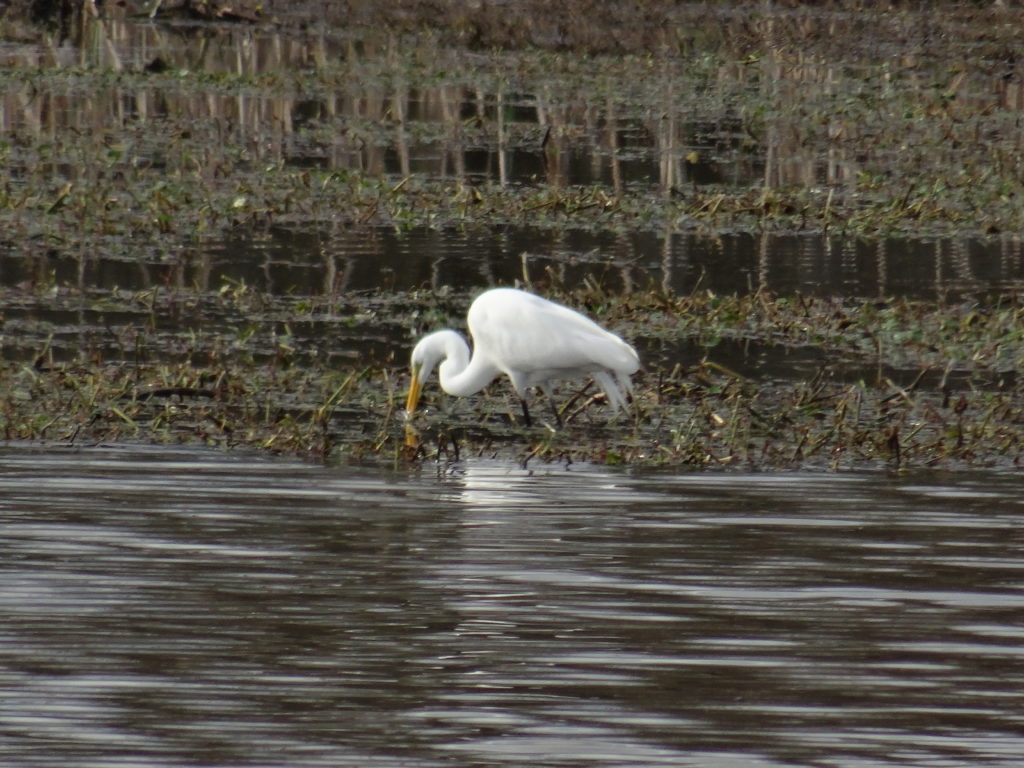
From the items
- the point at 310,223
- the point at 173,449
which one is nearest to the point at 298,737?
the point at 173,449

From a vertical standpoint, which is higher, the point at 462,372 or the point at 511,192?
the point at 511,192

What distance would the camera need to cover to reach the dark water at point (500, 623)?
4367mm

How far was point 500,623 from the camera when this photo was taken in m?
5.22

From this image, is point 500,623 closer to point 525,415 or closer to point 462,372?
point 525,415

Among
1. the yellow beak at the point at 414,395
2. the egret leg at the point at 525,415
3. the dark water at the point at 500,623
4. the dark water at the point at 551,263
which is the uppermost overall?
the dark water at the point at 551,263

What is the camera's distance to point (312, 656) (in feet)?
16.1

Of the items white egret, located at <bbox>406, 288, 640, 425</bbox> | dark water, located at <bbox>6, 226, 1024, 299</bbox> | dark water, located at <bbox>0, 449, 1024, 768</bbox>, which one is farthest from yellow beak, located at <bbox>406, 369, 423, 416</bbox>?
dark water, located at <bbox>6, 226, 1024, 299</bbox>

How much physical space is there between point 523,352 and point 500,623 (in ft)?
13.4

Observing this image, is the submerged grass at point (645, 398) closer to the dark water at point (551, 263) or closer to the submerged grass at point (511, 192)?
the submerged grass at point (511, 192)

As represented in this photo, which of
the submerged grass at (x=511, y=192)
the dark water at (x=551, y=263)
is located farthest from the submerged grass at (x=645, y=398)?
the dark water at (x=551, y=263)

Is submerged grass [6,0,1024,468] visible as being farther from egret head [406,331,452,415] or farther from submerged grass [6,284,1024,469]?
egret head [406,331,452,415]

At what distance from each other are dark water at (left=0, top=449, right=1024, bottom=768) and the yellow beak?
1665 mm

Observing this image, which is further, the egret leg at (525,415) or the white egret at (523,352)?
the egret leg at (525,415)

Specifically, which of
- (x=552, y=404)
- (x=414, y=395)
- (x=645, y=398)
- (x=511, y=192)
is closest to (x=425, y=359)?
(x=414, y=395)
